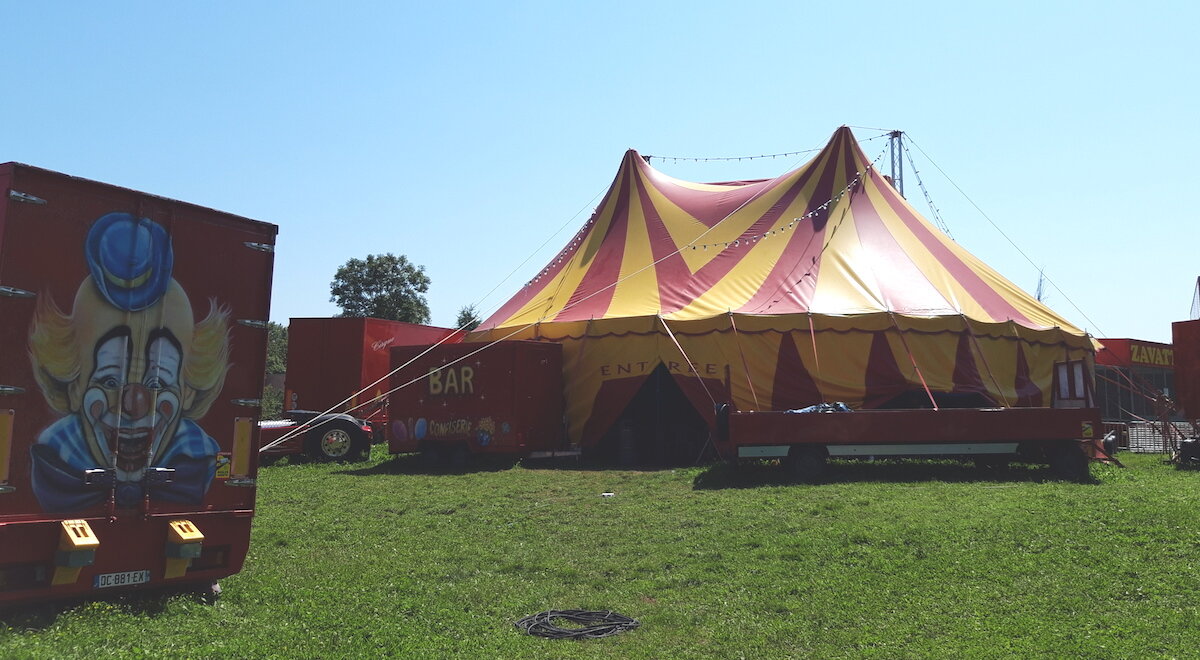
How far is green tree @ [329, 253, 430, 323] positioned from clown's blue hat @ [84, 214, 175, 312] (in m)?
48.2

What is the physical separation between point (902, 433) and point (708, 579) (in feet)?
22.6

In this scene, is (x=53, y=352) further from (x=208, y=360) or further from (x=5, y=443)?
(x=208, y=360)

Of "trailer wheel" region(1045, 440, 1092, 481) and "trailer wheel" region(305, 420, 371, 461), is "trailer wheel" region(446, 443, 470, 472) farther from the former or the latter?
"trailer wheel" region(1045, 440, 1092, 481)

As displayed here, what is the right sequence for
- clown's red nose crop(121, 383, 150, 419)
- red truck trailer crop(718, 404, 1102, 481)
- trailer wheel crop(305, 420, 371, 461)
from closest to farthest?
clown's red nose crop(121, 383, 150, 419) → red truck trailer crop(718, 404, 1102, 481) → trailer wheel crop(305, 420, 371, 461)

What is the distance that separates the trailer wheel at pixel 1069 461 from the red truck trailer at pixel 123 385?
1117 cm

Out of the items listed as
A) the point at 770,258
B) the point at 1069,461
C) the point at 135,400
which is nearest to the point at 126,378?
the point at 135,400

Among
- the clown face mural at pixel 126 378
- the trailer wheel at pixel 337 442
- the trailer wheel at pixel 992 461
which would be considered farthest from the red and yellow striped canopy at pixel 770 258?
the clown face mural at pixel 126 378

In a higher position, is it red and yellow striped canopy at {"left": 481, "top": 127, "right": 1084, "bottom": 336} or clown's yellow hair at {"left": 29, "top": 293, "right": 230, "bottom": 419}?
red and yellow striped canopy at {"left": 481, "top": 127, "right": 1084, "bottom": 336}

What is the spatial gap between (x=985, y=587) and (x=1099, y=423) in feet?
26.2

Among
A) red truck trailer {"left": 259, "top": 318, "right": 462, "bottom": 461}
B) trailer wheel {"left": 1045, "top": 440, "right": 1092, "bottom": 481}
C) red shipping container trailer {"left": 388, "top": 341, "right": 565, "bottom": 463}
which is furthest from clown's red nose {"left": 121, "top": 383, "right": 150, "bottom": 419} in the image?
red truck trailer {"left": 259, "top": 318, "right": 462, "bottom": 461}

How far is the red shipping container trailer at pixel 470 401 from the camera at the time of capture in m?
16.2

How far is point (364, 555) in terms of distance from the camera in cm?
827

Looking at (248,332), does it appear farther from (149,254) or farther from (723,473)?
(723,473)

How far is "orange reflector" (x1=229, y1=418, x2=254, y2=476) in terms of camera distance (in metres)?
6.75
